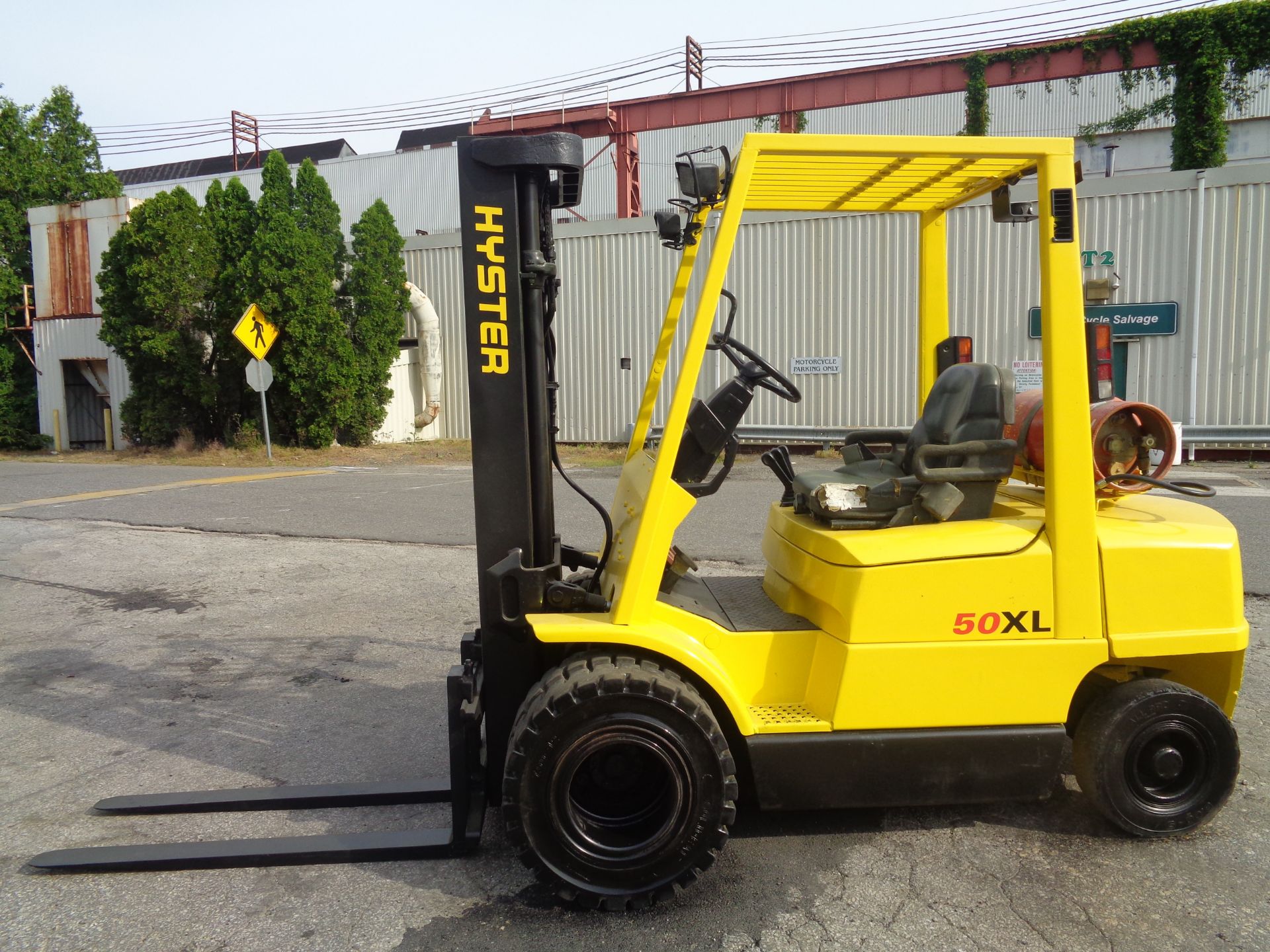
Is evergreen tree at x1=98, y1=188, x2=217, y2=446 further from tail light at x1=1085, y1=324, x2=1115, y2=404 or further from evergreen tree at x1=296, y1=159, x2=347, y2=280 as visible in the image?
tail light at x1=1085, y1=324, x2=1115, y2=404

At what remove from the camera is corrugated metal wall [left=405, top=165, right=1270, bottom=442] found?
616 inches

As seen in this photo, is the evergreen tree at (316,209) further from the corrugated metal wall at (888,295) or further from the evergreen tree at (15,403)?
the evergreen tree at (15,403)

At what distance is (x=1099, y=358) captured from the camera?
3.31 metres

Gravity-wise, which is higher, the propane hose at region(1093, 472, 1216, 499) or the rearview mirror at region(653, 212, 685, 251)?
the rearview mirror at region(653, 212, 685, 251)

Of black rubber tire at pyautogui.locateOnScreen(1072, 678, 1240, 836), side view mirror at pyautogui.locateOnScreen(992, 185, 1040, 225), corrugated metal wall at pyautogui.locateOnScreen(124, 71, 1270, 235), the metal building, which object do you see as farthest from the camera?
corrugated metal wall at pyautogui.locateOnScreen(124, 71, 1270, 235)

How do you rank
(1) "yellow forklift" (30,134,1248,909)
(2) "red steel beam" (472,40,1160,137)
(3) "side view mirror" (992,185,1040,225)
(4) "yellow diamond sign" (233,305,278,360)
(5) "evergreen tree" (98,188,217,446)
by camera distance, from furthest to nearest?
(5) "evergreen tree" (98,188,217,446)
(2) "red steel beam" (472,40,1160,137)
(4) "yellow diamond sign" (233,305,278,360)
(3) "side view mirror" (992,185,1040,225)
(1) "yellow forklift" (30,134,1248,909)

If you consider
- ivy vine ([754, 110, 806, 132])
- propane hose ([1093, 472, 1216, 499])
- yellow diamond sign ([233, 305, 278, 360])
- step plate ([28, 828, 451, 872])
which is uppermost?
ivy vine ([754, 110, 806, 132])

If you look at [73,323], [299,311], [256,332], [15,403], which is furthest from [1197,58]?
[15,403]

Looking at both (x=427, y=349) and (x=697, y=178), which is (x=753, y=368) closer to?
(x=697, y=178)

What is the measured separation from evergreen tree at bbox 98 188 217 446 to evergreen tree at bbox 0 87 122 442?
7.46 metres

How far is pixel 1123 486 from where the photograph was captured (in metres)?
3.51

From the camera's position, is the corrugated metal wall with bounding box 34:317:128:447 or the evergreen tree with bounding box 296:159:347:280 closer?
the evergreen tree with bounding box 296:159:347:280

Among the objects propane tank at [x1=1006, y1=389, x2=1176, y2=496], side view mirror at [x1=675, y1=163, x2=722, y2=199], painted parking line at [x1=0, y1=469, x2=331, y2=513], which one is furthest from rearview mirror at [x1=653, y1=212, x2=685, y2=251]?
painted parking line at [x1=0, y1=469, x2=331, y2=513]

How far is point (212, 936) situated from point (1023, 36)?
917 inches
